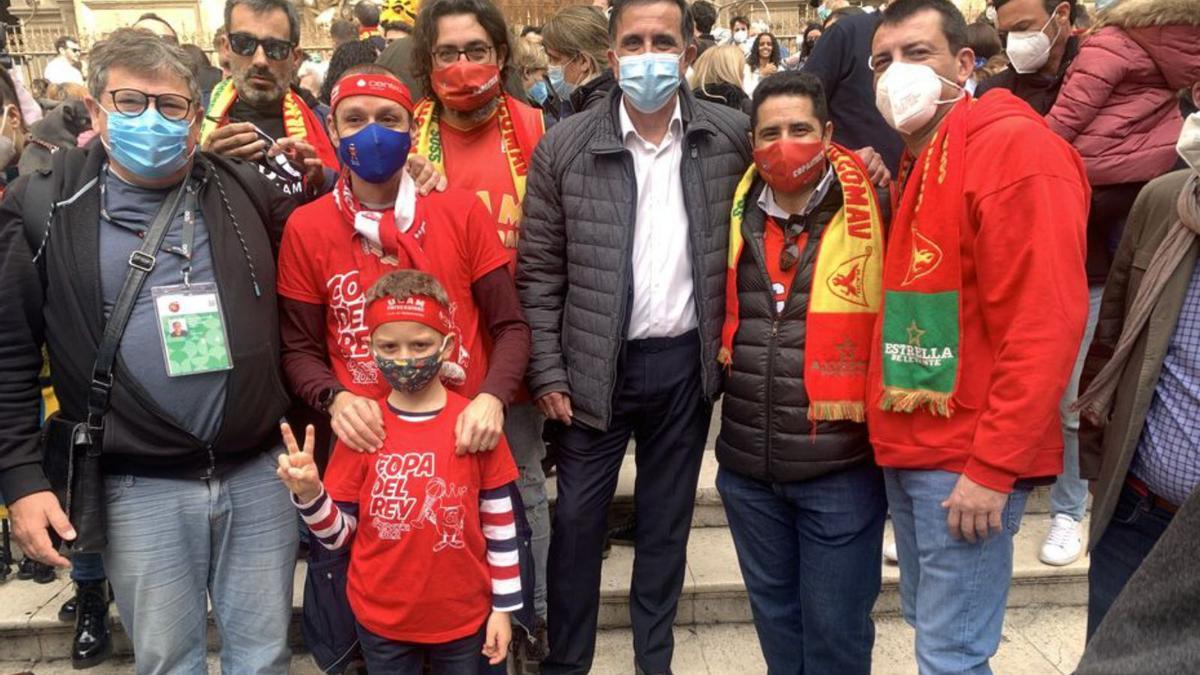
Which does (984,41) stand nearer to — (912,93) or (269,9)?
(912,93)

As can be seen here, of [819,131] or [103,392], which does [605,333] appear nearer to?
[819,131]

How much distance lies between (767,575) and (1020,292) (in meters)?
1.24

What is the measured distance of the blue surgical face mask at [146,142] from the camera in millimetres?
2213

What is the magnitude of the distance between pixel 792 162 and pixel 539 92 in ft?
9.38

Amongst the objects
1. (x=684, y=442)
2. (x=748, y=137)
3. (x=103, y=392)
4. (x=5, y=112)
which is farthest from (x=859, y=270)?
(x=5, y=112)

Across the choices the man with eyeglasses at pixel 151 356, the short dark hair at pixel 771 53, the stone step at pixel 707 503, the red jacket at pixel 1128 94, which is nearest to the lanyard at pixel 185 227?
the man with eyeglasses at pixel 151 356

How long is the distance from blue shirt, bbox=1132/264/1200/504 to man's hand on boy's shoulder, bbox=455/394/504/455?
1719 mm

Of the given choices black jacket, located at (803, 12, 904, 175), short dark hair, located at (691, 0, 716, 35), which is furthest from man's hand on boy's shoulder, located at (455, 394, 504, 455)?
short dark hair, located at (691, 0, 716, 35)

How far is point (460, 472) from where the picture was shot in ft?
7.55

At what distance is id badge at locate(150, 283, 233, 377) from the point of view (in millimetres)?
2252

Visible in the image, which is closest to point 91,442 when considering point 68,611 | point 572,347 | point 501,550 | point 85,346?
point 85,346

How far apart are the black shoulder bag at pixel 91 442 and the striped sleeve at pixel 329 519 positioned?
1.74 feet

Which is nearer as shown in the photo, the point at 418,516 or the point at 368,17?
the point at 418,516

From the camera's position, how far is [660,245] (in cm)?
278
